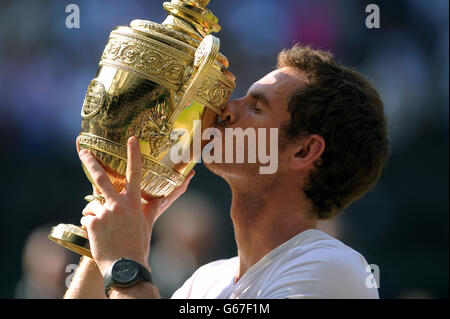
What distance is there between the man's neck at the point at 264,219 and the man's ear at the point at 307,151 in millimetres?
119

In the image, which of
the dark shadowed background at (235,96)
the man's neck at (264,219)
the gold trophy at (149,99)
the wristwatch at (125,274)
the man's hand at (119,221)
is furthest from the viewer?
the dark shadowed background at (235,96)

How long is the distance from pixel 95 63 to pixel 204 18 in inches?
189

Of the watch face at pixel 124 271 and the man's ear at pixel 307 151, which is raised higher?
the man's ear at pixel 307 151

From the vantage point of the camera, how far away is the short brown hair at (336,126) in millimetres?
2344

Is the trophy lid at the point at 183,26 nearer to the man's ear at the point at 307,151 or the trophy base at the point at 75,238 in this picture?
the man's ear at the point at 307,151

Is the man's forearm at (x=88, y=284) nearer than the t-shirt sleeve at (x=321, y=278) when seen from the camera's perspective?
No

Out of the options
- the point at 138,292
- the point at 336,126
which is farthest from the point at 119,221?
the point at 336,126

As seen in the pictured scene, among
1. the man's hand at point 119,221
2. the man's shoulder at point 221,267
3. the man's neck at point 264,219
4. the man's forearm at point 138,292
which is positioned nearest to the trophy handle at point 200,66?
the man's hand at point 119,221

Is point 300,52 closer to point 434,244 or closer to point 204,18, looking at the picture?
point 204,18

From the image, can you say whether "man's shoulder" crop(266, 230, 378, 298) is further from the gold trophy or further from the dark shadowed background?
the dark shadowed background

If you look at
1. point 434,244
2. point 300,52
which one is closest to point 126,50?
point 300,52

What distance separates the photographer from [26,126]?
22.5 feet

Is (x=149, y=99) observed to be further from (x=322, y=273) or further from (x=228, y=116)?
(x=322, y=273)

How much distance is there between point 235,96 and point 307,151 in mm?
4184
